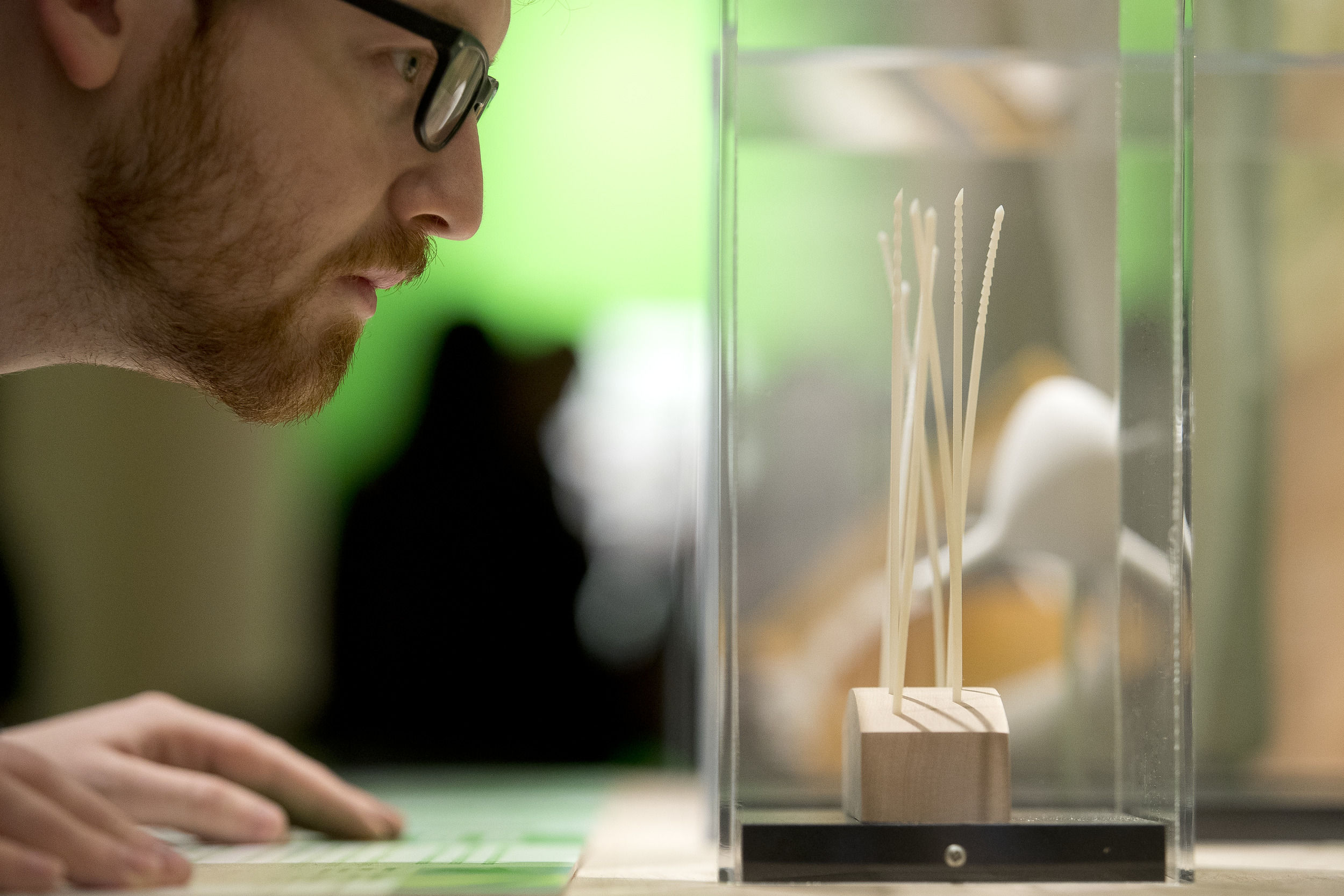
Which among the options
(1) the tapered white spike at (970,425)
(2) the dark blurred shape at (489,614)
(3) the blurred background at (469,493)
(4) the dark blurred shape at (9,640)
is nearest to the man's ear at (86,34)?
(1) the tapered white spike at (970,425)

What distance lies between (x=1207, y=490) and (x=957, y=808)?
487 millimetres

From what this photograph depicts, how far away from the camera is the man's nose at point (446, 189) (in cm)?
77

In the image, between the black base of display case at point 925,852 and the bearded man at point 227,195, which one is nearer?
the black base of display case at point 925,852

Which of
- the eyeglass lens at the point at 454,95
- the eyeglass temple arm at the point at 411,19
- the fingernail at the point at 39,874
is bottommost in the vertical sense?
the fingernail at the point at 39,874

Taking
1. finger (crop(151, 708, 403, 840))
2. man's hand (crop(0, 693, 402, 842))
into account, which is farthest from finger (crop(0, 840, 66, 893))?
finger (crop(151, 708, 403, 840))

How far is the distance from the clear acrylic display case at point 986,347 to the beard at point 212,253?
0.27m

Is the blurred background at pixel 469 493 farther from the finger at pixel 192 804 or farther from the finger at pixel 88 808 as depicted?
the finger at pixel 88 808

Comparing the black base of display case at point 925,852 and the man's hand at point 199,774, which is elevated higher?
the black base of display case at point 925,852

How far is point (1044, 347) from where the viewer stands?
71 cm

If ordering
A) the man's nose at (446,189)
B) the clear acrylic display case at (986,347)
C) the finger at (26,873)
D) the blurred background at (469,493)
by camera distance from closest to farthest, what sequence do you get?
the finger at (26,873)
the clear acrylic display case at (986,347)
the man's nose at (446,189)
the blurred background at (469,493)

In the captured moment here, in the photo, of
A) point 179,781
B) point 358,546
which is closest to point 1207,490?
point 179,781

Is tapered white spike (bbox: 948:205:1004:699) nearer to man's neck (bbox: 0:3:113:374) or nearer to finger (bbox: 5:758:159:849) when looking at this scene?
finger (bbox: 5:758:159:849)

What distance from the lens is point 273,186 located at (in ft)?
2.40

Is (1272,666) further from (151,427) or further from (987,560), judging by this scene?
(151,427)
